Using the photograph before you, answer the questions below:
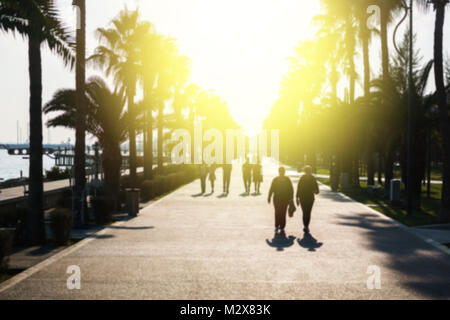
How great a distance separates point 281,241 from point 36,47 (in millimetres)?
7016

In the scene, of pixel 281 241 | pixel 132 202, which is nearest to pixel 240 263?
pixel 281 241

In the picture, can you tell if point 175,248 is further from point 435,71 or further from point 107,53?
point 107,53

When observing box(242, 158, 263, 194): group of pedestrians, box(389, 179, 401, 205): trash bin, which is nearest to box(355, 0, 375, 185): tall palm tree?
box(242, 158, 263, 194): group of pedestrians

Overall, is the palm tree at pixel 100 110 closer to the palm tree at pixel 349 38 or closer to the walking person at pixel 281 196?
the walking person at pixel 281 196

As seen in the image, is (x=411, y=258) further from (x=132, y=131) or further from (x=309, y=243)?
(x=132, y=131)

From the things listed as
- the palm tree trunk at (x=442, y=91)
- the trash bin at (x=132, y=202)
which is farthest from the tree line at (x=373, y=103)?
the trash bin at (x=132, y=202)

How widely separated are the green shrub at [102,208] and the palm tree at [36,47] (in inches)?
100

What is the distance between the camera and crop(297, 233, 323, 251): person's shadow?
10.5 meters

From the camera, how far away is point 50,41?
982cm

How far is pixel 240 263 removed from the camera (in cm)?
888

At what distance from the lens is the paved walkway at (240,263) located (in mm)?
6984

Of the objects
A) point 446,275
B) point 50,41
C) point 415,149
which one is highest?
point 50,41
